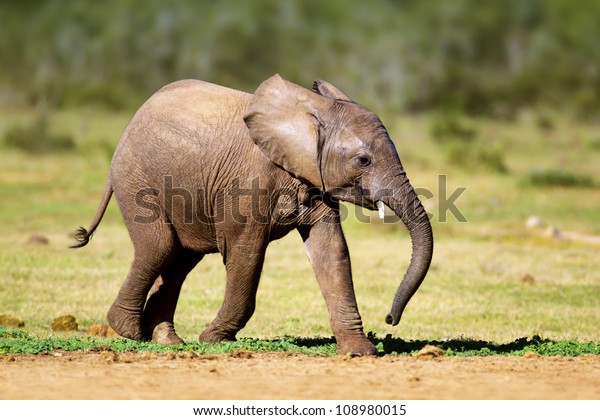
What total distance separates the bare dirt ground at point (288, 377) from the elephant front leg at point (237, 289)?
646 millimetres

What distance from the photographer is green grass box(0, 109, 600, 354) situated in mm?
12289

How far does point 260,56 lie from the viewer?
196ft

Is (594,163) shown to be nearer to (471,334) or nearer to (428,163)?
(428,163)

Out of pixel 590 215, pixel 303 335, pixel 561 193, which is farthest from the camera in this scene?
pixel 561 193

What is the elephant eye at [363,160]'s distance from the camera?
30.3 ft

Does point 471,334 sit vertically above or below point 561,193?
below

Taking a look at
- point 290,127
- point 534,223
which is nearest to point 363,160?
point 290,127

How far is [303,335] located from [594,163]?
19.1 metres

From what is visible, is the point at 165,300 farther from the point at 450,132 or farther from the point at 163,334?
the point at 450,132

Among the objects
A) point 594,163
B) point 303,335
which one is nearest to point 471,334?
point 303,335

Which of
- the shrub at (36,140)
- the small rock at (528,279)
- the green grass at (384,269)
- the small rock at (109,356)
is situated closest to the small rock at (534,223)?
the green grass at (384,269)

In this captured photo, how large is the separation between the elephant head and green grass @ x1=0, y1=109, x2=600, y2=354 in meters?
1.26

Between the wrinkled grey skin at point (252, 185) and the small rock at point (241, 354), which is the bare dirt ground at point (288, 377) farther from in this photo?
the wrinkled grey skin at point (252, 185)

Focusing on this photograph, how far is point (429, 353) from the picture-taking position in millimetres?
9180
